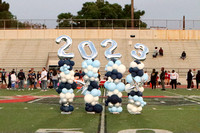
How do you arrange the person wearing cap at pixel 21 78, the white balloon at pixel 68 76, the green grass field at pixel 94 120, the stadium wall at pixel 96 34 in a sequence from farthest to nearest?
1. the stadium wall at pixel 96 34
2. the person wearing cap at pixel 21 78
3. the white balloon at pixel 68 76
4. the green grass field at pixel 94 120

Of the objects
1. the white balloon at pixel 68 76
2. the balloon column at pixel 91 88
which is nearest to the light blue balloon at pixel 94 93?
the balloon column at pixel 91 88

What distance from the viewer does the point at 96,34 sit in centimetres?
4847

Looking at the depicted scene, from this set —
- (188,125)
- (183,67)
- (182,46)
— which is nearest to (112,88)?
(188,125)

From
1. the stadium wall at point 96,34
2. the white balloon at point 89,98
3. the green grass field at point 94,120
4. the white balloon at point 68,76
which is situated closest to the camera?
the green grass field at point 94,120

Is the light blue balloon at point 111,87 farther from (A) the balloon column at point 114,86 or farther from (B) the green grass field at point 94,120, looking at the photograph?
(B) the green grass field at point 94,120

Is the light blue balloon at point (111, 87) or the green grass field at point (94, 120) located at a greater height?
the light blue balloon at point (111, 87)

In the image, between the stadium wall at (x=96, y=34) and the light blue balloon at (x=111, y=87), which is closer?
the light blue balloon at (x=111, y=87)

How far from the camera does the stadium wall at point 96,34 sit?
158ft

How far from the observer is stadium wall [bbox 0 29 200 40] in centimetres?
4822

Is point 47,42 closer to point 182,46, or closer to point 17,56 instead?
point 17,56

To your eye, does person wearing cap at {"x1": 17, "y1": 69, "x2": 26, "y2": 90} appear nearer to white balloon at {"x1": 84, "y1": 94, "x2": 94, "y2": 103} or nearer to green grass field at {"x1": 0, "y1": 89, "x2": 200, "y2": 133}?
green grass field at {"x1": 0, "y1": 89, "x2": 200, "y2": 133}

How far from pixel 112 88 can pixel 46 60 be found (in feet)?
97.4

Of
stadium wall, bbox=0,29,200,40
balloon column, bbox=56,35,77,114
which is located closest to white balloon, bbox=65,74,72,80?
balloon column, bbox=56,35,77,114

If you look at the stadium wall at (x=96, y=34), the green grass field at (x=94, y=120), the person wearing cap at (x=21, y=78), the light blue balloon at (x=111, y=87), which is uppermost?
the stadium wall at (x=96, y=34)
